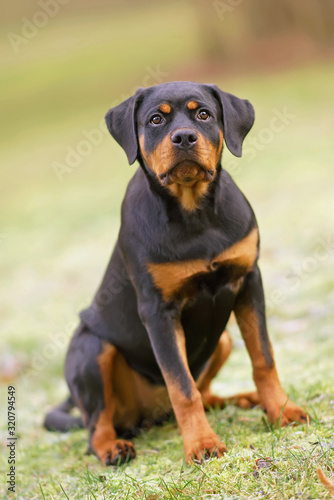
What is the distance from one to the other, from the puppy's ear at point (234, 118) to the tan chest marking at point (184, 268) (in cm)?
51

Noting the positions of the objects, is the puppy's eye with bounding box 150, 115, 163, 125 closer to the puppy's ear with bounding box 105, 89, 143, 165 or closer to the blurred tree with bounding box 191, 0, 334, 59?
the puppy's ear with bounding box 105, 89, 143, 165

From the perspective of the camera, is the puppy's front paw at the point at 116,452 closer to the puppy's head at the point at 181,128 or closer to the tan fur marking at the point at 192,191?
the tan fur marking at the point at 192,191

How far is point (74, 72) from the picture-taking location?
2473cm

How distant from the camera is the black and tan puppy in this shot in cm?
342

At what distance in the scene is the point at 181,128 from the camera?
3.31 m

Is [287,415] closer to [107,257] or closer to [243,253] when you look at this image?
[243,253]

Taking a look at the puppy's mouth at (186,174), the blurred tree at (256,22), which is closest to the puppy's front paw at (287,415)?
the puppy's mouth at (186,174)

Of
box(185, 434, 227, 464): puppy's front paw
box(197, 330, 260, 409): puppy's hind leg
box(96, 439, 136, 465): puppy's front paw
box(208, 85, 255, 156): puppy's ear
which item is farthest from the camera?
box(197, 330, 260, 409): puppy's hind leg

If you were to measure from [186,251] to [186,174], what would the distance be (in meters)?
0.39

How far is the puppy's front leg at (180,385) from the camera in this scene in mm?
3367

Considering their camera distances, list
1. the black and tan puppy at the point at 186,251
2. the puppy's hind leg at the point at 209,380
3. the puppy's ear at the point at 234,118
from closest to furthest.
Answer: the black and tan puppy at the point at 186,251, the puppy's ear at the point at 234,118, the puppy's hind leg at the point at 209,380

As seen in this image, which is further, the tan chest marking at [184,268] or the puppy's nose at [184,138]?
the tan chest marking at [184,268]

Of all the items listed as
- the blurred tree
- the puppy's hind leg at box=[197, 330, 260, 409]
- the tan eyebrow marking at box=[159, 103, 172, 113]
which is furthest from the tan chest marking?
the blurred tree

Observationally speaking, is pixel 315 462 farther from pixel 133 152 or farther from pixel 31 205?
pixel 31 205
